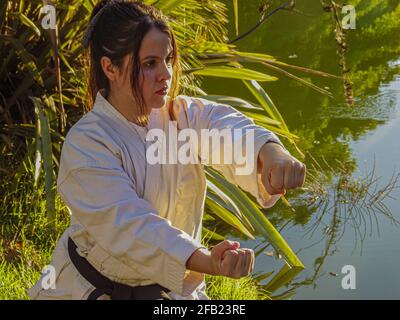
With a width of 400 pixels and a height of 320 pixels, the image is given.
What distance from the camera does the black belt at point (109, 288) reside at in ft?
4.90

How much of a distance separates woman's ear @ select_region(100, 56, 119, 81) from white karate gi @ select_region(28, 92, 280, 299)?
0.14 ft

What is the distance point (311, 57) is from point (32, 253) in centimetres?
535

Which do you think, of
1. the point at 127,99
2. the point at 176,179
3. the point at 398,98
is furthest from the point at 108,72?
the point at 398,98

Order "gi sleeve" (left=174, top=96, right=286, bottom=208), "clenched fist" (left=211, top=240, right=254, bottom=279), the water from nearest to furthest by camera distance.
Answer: "clenched fist" (left=211, top=240, right=254, bottom=279)
"gi sleeve" (left=174, top=96, right=286, bottom=208)
the water

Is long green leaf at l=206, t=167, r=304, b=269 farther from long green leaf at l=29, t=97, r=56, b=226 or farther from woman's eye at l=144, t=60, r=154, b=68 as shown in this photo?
woman's eye at l=144, t=60, r=154, b=68

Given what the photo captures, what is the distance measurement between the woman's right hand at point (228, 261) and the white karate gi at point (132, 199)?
0.05m

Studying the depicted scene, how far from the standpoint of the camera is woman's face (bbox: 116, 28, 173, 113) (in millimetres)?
1506

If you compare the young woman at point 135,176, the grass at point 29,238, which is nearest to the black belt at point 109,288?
the young woman at point 135,176

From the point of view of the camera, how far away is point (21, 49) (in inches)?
123

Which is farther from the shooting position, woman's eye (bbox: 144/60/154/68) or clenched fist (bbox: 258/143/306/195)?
woman's eye (bbox: 144/60/154/68)

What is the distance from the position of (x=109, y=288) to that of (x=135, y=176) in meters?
0.21

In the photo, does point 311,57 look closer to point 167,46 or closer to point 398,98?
point 398,98

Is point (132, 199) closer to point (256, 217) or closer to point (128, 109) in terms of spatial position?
point (128, 109)

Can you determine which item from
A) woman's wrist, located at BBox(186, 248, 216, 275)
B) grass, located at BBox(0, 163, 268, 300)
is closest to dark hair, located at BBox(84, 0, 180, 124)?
woman's wrist, located at BBox(186, 248, 216, 275)
